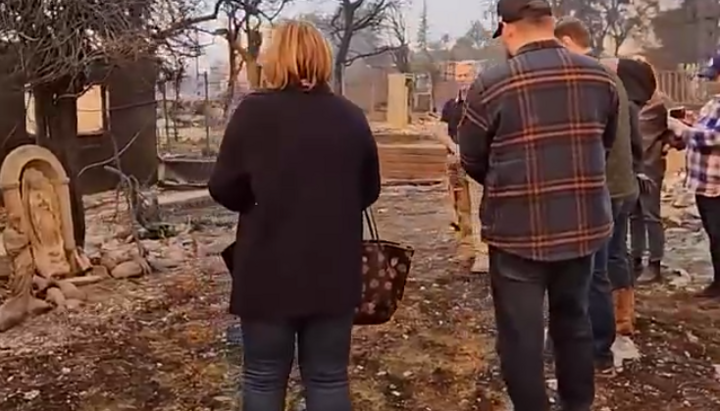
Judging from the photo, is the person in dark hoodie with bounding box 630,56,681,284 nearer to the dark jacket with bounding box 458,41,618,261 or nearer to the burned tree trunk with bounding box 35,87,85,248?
the dark jacket with bounding box 458,41,618,261

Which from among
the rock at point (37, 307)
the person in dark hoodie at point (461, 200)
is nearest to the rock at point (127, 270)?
the rock at point (37, 307)

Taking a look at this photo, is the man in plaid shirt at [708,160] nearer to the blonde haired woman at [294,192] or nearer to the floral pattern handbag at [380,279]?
the floral pattern handbag at [380,279]

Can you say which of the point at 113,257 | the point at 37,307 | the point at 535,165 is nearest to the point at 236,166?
the point at 535,165

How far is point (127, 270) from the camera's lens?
5914 millimetres

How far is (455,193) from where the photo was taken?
6.48 meters

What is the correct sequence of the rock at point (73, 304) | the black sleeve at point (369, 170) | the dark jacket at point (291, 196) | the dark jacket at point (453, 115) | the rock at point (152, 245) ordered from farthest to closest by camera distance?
the rock at point (152, 245), the dark jacket at point (453, 115), the rock at point (73, 304), the black sleeve at point (369, 170), the dark jacket at point (291, 196)

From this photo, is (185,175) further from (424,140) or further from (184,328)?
(184,328)

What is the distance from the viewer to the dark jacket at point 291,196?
2.25 m

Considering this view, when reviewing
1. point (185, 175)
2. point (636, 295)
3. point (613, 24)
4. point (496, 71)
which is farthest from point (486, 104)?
point (613, 24)

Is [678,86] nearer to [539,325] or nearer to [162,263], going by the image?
[162,263]

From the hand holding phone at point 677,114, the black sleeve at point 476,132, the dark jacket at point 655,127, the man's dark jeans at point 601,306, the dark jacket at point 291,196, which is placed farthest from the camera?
the hand holding phone at point 677,114

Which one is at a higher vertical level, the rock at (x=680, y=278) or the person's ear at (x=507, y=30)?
the person's ear at (x=507, y=30)

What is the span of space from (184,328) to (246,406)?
2139 mm

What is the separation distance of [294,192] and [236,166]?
161 mm
